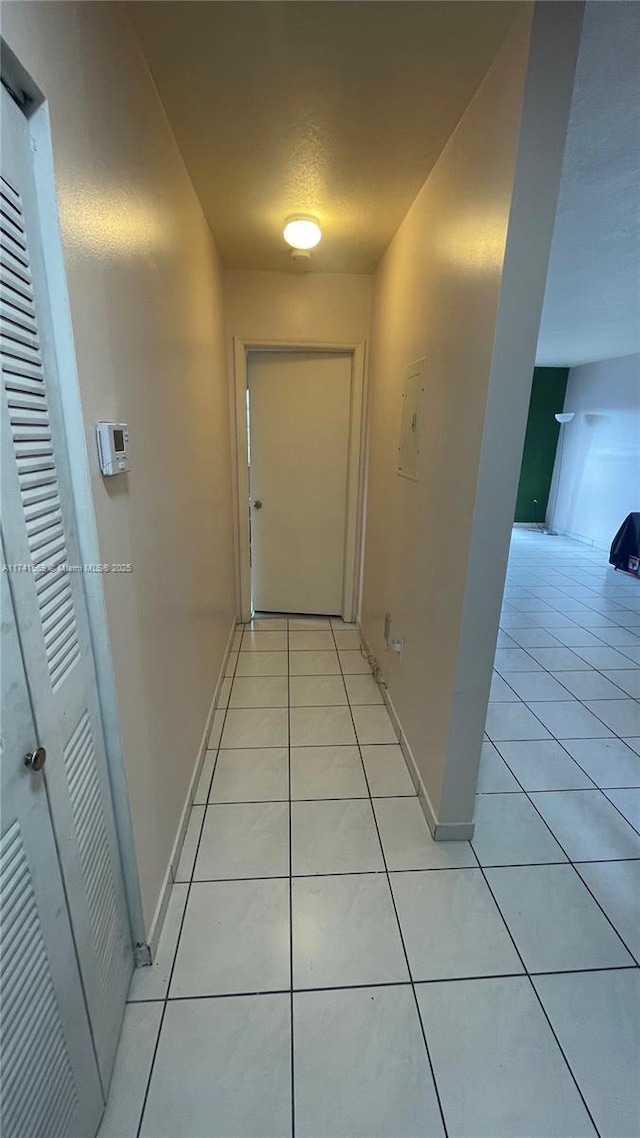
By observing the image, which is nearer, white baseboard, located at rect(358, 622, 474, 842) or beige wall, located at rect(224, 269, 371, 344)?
white baseboard, located at rect(358, 622, 474, 842)

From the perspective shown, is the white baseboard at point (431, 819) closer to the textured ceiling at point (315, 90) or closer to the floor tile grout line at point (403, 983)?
the floor tile grout line at point (403, 983)

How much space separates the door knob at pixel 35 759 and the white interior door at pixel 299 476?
8.85 feet

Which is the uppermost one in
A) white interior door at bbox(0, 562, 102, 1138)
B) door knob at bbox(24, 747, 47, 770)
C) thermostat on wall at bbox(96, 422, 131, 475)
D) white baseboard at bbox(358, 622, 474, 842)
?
thermostat on wall at bbox(96, 422, 131, 475)

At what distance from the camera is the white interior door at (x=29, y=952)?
64cm

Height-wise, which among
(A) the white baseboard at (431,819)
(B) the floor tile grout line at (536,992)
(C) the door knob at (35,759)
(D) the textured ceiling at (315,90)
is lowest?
(B) the floor tile grout line at (536,992)

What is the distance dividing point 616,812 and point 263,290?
322cm

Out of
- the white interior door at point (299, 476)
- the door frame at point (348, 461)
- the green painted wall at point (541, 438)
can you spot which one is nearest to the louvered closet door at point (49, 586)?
the door frame at point (348, 461)

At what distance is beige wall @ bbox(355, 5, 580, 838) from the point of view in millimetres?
1079

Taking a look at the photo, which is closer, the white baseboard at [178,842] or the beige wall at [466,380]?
the beige wall at [466,380]

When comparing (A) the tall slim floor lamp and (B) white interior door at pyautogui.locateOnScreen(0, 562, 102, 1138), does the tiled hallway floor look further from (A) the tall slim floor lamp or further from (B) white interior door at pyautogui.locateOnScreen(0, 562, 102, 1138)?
(A) the tall slim floor lamp

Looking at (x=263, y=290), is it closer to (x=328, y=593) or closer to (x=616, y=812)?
(x=328, y=593)

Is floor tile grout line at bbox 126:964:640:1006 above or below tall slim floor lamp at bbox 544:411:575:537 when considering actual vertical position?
below

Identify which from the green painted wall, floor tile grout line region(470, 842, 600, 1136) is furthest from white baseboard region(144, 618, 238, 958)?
the green painted wall

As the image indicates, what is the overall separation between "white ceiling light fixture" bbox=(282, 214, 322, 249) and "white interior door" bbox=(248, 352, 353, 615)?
0.88 metres
